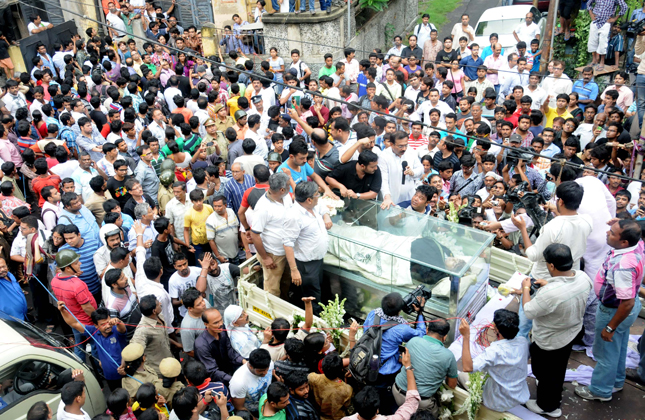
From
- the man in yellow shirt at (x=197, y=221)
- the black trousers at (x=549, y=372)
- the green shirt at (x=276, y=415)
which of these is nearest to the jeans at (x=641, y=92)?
the black trousers at (x=549, y=372)

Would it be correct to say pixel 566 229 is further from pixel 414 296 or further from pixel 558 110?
pixel 558 110

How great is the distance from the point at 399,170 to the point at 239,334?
297 cm

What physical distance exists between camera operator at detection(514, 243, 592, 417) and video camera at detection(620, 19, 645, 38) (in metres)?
8.18

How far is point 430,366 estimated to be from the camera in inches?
164

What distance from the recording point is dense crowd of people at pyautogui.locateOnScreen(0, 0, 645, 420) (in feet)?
14.1

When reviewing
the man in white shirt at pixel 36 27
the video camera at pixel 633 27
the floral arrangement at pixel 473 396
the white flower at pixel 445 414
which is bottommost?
the white flower at pixel 445 414

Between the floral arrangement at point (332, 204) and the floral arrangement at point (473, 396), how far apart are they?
2330 millimetres

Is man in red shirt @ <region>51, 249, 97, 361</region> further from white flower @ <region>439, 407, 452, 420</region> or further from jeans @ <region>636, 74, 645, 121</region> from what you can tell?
jeans @ <region>636, 74, 645, 121</region>

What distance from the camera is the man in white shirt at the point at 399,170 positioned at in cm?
646

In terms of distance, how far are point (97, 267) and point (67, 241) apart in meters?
0.41

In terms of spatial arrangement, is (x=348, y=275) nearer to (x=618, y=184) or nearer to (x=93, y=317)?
(x=93, y=317)

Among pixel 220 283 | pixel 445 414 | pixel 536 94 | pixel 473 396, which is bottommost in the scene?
pixel 445 414

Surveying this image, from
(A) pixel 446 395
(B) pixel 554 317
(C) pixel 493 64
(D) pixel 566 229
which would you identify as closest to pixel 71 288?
(A) pixel 446 395

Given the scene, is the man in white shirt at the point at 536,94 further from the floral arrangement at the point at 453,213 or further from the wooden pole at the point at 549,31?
the floral arrangement at the point at 453,213
